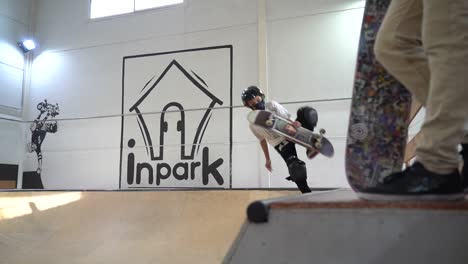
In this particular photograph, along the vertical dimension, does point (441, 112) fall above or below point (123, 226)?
above

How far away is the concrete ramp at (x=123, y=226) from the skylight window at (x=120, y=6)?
4842 mm

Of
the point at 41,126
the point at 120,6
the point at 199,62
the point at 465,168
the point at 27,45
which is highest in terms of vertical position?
the point at 120,6

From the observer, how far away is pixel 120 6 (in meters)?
7.43

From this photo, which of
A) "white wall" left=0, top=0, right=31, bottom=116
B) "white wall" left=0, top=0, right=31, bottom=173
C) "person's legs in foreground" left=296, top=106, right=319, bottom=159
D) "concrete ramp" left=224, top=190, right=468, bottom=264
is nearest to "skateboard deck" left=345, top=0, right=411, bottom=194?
"concrete ramp" left=224, top=190, right=468, bottom=264

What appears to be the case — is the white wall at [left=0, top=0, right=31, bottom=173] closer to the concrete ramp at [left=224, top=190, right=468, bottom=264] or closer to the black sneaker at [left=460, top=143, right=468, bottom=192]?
the concrete ramp at [left=224, top=190, right=468, bottom=264]

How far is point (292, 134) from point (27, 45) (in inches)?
293

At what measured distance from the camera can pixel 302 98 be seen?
5941 millimetres

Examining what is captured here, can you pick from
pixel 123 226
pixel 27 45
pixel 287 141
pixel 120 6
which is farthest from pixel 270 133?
pixel 27 45

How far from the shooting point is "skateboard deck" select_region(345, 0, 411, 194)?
1052 millimetres

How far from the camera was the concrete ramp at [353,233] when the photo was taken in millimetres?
688

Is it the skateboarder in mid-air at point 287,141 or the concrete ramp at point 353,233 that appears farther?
the skateboarder in mid-air at point 287,141

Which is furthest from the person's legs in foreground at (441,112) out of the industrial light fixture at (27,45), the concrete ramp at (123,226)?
the industrial light fixture at (27,45)

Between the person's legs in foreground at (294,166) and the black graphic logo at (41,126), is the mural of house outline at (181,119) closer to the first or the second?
the black graphic logo at (41,126)

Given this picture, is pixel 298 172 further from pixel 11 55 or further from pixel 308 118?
pixel 11 55
